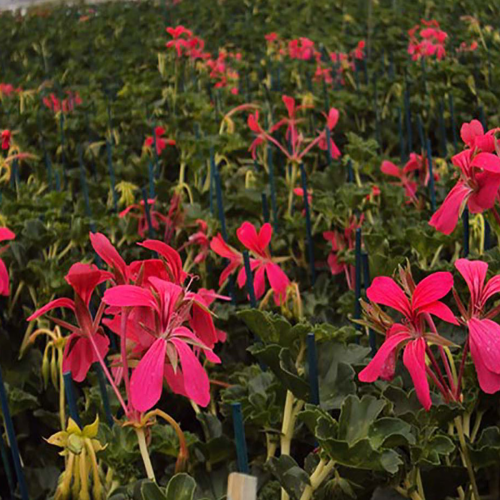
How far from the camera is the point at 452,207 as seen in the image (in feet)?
2.93

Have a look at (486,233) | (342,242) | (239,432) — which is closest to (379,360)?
(239,432)

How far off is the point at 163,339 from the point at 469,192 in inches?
14.8

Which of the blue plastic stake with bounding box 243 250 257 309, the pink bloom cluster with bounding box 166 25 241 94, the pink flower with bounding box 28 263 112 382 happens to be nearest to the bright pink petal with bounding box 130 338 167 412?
the pink flower with bounding box 28 263 112 382

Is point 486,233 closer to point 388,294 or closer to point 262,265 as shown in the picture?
point 262,265

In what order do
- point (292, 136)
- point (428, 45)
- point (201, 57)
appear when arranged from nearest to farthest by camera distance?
1. point (292, 136)
2. point (428, 45)
3. point (201, 57)

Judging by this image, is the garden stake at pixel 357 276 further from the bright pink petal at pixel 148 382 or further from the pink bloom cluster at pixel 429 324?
the bright pink petal at pixel 148 382

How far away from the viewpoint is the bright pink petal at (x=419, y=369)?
73cm

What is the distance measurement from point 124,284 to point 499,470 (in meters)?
0.51

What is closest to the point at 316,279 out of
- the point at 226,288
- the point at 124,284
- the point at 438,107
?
the point at 226,288

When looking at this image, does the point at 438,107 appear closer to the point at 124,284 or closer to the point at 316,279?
the point at 316,279

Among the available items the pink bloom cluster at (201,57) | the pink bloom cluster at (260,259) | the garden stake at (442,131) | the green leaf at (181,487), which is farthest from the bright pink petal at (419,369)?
the pink bloom cluster at (201,57)

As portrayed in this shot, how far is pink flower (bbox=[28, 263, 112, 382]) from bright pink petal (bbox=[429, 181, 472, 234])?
Result: 0.37 metres

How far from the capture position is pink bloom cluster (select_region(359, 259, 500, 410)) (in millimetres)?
717

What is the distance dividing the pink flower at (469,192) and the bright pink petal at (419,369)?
7.3 inches
